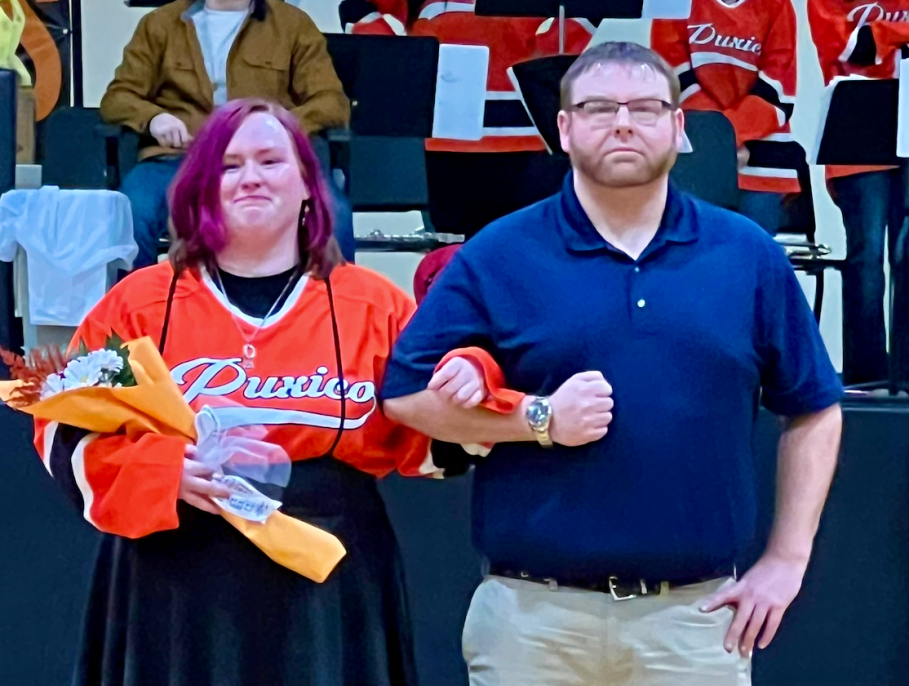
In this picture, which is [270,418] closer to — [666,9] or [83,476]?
[83,476]

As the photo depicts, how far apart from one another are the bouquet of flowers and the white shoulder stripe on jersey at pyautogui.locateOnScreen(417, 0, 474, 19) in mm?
2602

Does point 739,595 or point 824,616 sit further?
point 824,616

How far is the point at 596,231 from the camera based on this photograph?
197 centimetres

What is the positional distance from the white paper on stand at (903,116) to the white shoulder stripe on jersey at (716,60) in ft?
2.83

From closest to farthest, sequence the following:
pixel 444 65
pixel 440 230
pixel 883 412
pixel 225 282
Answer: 1. pixel 225 282
2. pixel 883 412
3. pixel 444 65
4. pixel 440 230

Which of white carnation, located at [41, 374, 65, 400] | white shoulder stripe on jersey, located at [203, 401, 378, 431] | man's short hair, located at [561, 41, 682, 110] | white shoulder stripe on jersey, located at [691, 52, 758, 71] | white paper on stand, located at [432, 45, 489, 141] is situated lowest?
white shoulder stripe on jersey, located at [203, 401, 378, 431]

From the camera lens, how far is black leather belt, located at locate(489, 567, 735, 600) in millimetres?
1938

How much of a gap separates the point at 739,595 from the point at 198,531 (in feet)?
2.83

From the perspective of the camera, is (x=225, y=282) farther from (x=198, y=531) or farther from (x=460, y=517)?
(x=460, y=517)

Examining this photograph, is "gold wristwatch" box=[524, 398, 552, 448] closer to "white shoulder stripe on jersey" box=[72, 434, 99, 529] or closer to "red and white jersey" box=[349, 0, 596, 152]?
"white shoulder stripe on jersey" box=[72, 434, 99, 529]

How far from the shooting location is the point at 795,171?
414 cm

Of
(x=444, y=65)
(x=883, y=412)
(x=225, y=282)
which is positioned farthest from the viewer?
(x=444, y=65)

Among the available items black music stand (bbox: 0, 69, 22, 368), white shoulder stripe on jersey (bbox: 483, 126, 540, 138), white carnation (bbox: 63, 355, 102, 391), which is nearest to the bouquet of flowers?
white carnation (bbox: 63, 355, 102, 391)

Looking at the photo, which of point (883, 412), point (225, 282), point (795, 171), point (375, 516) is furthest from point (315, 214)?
point (795, 171)
